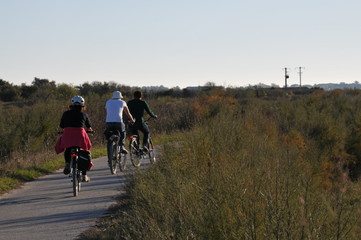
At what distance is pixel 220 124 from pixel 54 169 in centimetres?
565

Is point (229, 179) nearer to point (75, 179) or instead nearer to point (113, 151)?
point (75, 179)

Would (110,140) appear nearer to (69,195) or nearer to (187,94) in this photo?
(69,195)

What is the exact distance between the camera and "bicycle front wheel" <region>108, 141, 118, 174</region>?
17.3m

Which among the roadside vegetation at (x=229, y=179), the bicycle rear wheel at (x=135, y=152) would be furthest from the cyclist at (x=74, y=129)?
the bicycle rear wheel at (x=135, y=152)

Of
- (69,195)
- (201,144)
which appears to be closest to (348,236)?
(201,144)

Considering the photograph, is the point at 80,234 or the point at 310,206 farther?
the point at 80,234

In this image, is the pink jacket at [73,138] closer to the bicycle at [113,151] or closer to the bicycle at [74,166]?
the bicycle at [74,166]

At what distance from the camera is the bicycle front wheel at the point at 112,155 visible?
1730 cm

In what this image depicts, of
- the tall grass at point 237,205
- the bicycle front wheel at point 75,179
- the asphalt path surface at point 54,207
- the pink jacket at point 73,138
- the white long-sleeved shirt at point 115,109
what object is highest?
the white long-sleeved shirt at point 115,109

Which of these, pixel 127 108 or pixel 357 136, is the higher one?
pixel 127 108

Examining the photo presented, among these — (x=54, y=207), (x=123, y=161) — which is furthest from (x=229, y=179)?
(x=123, y=161)

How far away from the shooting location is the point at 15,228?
10750mm

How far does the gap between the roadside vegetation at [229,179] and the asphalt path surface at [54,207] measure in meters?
0.47

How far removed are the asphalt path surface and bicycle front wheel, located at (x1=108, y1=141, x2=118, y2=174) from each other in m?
0.32
